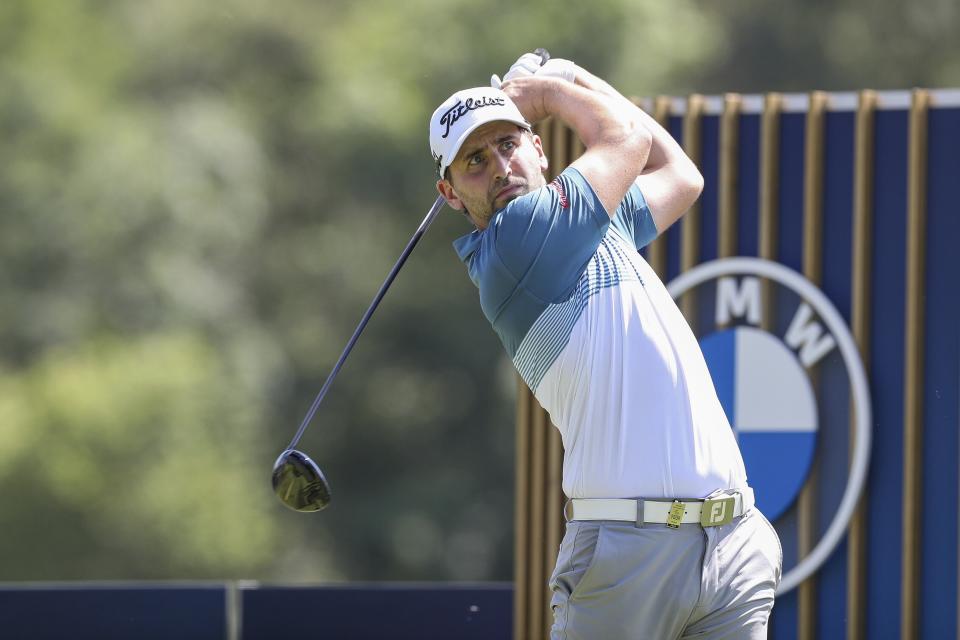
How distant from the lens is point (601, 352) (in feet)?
11.7

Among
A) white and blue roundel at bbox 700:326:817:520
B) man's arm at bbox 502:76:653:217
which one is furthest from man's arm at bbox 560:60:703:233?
white and blue roundel at bbox 700:326:817:520

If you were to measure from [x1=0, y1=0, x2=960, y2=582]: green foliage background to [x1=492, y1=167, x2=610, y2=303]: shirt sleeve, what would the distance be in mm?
14428

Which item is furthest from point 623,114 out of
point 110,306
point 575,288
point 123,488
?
point 110,306

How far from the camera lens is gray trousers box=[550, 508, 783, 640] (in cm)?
354

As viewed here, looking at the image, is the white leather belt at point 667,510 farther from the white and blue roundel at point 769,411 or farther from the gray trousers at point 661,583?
the white and blue roundel at point 769,411

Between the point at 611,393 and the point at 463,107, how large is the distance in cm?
70

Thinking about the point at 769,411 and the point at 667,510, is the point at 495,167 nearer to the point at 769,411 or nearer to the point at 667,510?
the point at 667,510

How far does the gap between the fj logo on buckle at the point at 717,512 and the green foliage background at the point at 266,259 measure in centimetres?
1455

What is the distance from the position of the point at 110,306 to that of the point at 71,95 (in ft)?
8.66

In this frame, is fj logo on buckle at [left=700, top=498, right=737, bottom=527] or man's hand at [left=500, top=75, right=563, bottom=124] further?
man's hand at [left=500, top=75, right=563, bottom=124]

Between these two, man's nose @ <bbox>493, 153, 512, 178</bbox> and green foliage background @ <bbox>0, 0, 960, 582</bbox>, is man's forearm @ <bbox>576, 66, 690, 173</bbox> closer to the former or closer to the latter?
man's nose @ <bbox>493, 153, 512, 178</bbox>

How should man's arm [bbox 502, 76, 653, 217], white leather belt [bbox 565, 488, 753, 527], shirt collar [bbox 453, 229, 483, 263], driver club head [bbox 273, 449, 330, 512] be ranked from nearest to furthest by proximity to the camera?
white leather belt [bbox 565, 488, 753, 527] < man's arm [bbox 502, 76, 653, 217] < shirt collar [bbox 453, 229, 483, 263] < driver club head [bbox 273, 449, 330, 512]

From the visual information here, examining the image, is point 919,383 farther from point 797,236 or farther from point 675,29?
point 675,29

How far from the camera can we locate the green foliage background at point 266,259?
59.4ft
